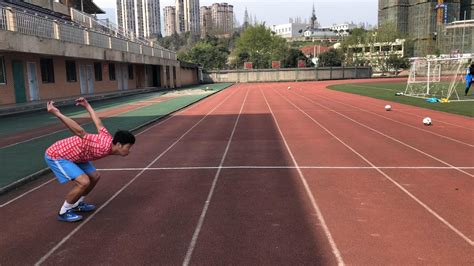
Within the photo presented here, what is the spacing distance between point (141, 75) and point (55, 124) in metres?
27.8

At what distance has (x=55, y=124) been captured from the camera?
48.8 feet

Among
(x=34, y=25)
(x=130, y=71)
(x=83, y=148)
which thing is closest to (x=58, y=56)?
(x=34, y=25)

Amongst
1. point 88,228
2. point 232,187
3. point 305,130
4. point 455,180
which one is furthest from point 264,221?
point 305,130

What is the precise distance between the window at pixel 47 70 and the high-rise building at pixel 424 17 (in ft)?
301

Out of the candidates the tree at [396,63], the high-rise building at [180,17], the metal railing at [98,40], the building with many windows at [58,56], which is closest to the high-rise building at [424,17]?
the tree at [396,63]

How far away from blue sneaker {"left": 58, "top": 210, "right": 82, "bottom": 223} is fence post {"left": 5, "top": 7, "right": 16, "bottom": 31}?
16.4 m

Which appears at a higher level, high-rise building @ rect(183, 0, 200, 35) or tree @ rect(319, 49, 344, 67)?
high-rise building @ rect(183, 0, 200, 35)

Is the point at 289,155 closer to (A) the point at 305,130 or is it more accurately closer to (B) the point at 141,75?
(A) the point at 305,130

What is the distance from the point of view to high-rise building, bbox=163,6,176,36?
155887 mm

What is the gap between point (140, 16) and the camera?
12000cm

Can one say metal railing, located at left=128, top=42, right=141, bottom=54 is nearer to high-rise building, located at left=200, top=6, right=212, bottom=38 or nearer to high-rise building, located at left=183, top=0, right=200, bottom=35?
high-rise building, located at left=183, top=0, right=200, bottom=35

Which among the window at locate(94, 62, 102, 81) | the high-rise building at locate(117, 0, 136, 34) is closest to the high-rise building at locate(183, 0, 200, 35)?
the high-rise building at locate(117, 0, 136, 34)

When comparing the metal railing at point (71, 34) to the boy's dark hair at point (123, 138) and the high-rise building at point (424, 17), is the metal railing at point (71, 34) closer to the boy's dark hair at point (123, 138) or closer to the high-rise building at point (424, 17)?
the boy's dark hair at point (123, 138)

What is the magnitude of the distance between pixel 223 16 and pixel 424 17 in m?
81.8
